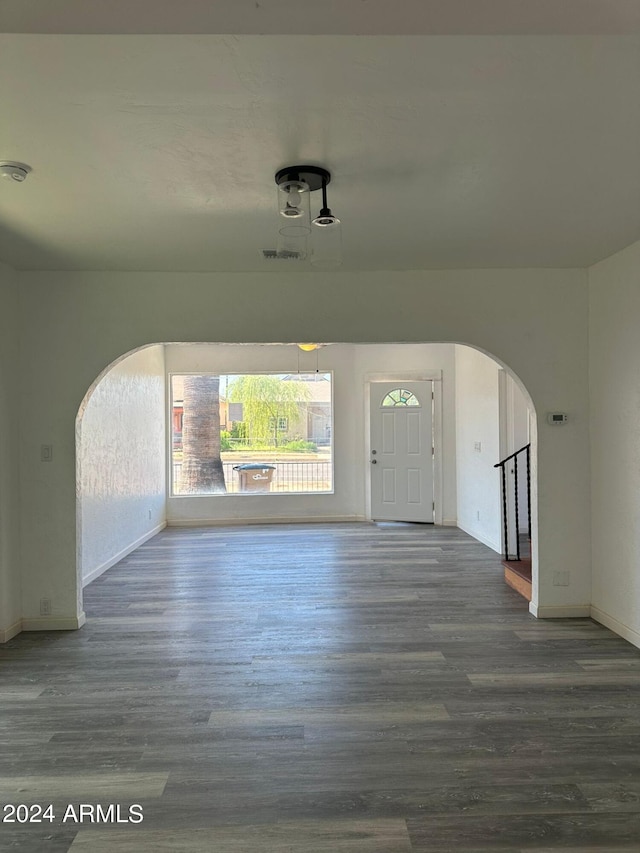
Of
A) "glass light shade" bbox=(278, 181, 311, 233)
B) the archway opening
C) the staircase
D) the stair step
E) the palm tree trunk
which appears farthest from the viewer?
the palm tree trunk

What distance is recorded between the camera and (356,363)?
791cm

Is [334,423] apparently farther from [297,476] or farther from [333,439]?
[297,476]

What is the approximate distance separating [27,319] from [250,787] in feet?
10.9

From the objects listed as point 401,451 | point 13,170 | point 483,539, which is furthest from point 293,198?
point 401,451

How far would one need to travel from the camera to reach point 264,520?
7.82m

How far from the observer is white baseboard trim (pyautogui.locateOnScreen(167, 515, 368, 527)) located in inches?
305

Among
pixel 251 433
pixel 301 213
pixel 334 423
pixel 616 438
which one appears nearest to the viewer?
pixel 301 213

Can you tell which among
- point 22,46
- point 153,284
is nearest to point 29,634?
point 153,284

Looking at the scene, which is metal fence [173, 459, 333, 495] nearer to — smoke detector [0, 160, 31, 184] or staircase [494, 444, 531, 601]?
staircase [494, 444, 531, 601]

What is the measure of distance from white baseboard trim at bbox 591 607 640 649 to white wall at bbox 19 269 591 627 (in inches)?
5.7

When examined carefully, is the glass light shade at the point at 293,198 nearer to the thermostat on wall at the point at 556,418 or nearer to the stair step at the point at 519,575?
the thermostat on wall at the point at 556,418

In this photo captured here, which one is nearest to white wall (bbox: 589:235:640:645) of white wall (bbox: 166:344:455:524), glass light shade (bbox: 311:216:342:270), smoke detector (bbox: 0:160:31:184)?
glass light shade (bbox: 311:216:342:270)

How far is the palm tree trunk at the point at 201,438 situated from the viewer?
7.95m

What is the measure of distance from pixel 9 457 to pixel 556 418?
3.93 metres
